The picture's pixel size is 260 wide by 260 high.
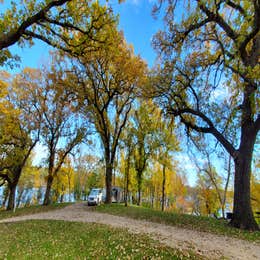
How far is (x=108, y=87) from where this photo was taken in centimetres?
1845

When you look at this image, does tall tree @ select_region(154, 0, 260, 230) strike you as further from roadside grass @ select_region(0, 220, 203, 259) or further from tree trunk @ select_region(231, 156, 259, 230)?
roadside grass @ select_region(0, 220, 203, 259)

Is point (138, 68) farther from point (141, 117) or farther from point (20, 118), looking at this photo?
point (20, 118)

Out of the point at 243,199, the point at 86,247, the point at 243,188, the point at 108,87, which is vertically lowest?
the point at 86,247

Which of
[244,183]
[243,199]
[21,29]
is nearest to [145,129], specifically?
[244,183]

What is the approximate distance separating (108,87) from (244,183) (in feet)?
44.5

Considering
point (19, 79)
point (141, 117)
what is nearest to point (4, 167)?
point (19, 79)

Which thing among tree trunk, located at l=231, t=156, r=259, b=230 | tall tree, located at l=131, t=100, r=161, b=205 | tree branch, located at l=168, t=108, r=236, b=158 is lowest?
tree trunk, located at l=231, t=156, r=259, b=230

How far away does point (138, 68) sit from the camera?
16.8 m

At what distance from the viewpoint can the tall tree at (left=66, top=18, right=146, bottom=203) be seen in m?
16.5

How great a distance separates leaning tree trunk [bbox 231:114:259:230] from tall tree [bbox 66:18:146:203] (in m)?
8.72

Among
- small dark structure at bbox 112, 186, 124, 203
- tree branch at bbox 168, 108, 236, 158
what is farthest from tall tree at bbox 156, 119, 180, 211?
small dark structure at bbox 112, 186, 124, 203

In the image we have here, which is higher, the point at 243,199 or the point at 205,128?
the point at 205,128

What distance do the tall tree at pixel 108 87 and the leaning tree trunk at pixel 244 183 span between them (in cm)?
872

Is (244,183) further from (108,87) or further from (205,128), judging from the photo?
(108,87)
